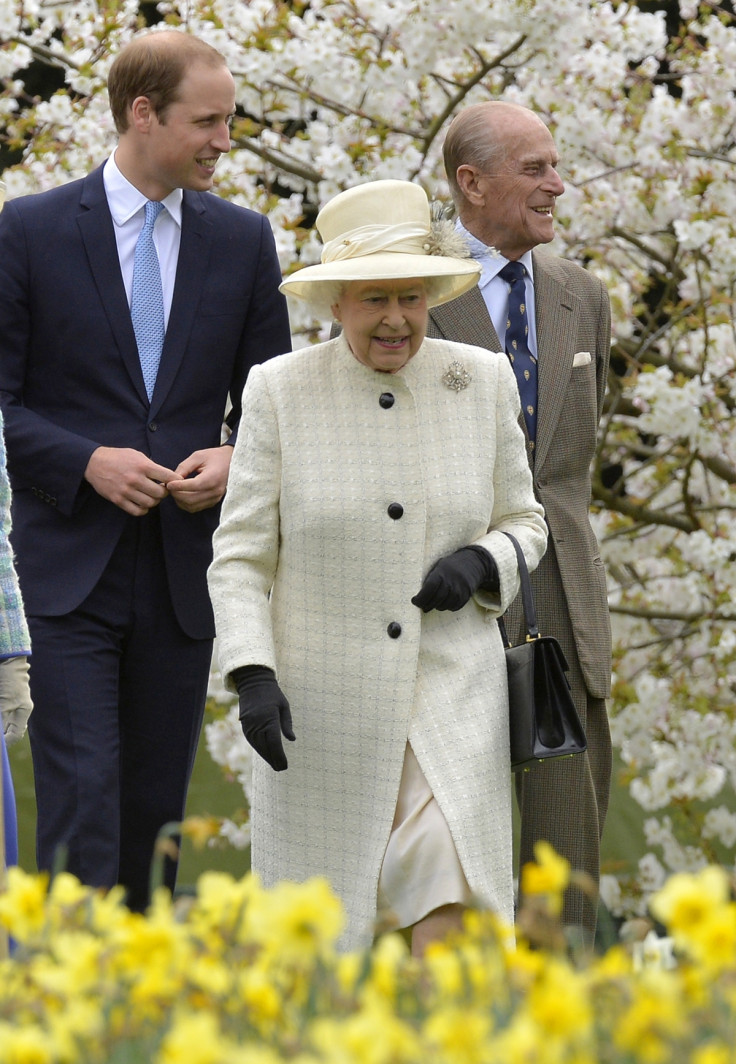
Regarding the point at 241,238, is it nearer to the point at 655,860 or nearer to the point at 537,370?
the point at 537,370

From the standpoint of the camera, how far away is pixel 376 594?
11.6 ft

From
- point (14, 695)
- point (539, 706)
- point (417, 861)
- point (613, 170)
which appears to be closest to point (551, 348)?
point (539, 706)

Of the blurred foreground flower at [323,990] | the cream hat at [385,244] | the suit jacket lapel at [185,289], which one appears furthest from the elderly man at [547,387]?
the blurred foreground flower at [323,990]

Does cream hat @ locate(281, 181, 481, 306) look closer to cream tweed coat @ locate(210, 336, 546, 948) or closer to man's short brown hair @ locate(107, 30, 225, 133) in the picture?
cream tweed coat @ locate(210, 336, 546, 948)

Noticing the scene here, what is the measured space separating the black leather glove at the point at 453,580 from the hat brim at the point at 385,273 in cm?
51

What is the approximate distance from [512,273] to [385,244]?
1.10 m

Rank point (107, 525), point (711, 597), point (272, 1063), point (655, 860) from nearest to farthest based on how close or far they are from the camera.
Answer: point (272, 1063) < point (107, 525) < point (711, 597) < point (655, 860)

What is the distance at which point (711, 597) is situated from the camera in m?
6.79

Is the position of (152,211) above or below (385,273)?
above

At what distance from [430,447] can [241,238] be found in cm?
108

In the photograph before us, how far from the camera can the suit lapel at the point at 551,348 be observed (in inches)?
177

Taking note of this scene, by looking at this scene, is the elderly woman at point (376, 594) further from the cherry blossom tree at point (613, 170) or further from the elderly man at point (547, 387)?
the cherry blossom tree at point (613, 170)

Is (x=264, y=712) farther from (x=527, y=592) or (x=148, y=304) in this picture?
(x=148, y=304)

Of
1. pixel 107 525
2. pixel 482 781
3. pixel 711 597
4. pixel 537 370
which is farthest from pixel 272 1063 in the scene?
pixel 711 597
